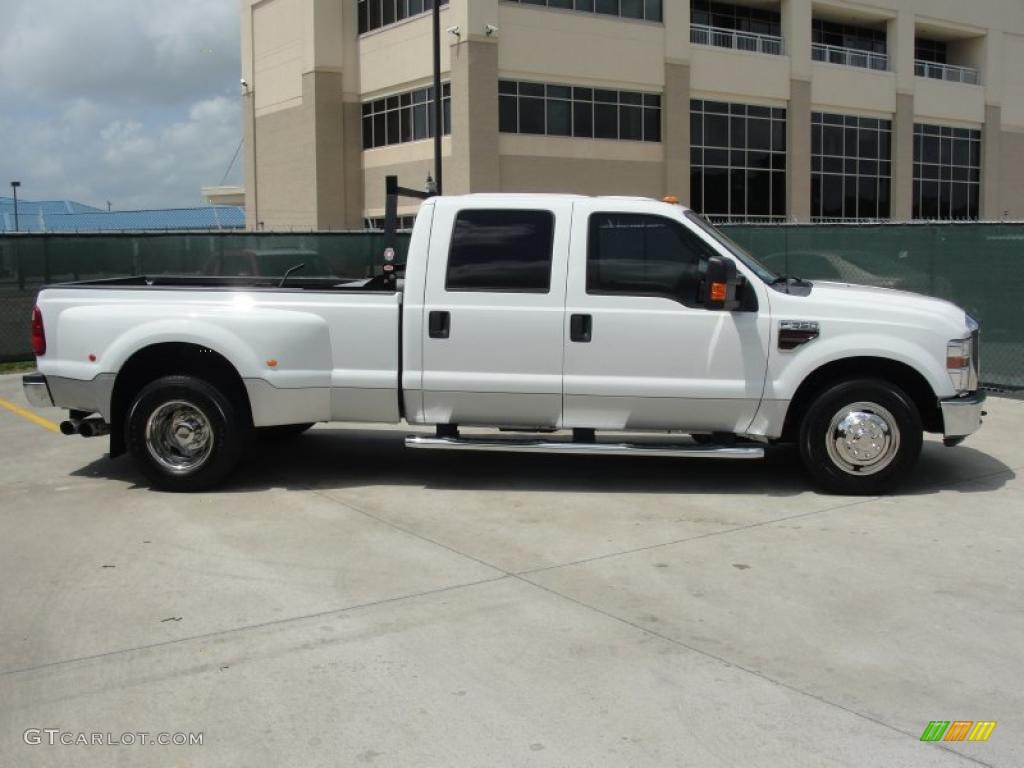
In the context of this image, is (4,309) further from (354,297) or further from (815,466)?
(815,466)

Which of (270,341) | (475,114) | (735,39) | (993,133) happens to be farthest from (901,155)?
(270,341)

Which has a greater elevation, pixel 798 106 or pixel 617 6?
pixel 617 6

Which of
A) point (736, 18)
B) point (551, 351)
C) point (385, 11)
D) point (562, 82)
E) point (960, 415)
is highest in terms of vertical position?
point (736, 18)

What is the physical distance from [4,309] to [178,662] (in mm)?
14056

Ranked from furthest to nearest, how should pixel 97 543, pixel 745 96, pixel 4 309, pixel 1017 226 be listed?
pixel 745 96
pixel 4 309
pixel 1017 226
pixel 97 543

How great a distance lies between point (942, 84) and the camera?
46.8 m

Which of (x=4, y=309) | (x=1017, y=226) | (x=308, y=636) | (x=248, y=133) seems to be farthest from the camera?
(x=248, y=133)

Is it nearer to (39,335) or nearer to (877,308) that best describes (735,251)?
(877,308)

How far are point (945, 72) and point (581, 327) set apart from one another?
4664 cm

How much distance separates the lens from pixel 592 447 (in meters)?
7.55

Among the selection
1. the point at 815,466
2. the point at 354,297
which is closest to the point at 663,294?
the point at 815,466

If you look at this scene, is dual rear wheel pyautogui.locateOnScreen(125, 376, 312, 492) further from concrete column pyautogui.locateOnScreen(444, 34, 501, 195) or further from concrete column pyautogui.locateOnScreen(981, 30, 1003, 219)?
concrete column pyautogui.locateOnScreen(981, 30, 1003, 219)

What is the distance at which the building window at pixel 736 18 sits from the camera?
4109cm

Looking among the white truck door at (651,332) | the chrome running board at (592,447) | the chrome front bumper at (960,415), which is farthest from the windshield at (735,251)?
the chrome front bumper at (960,415)
